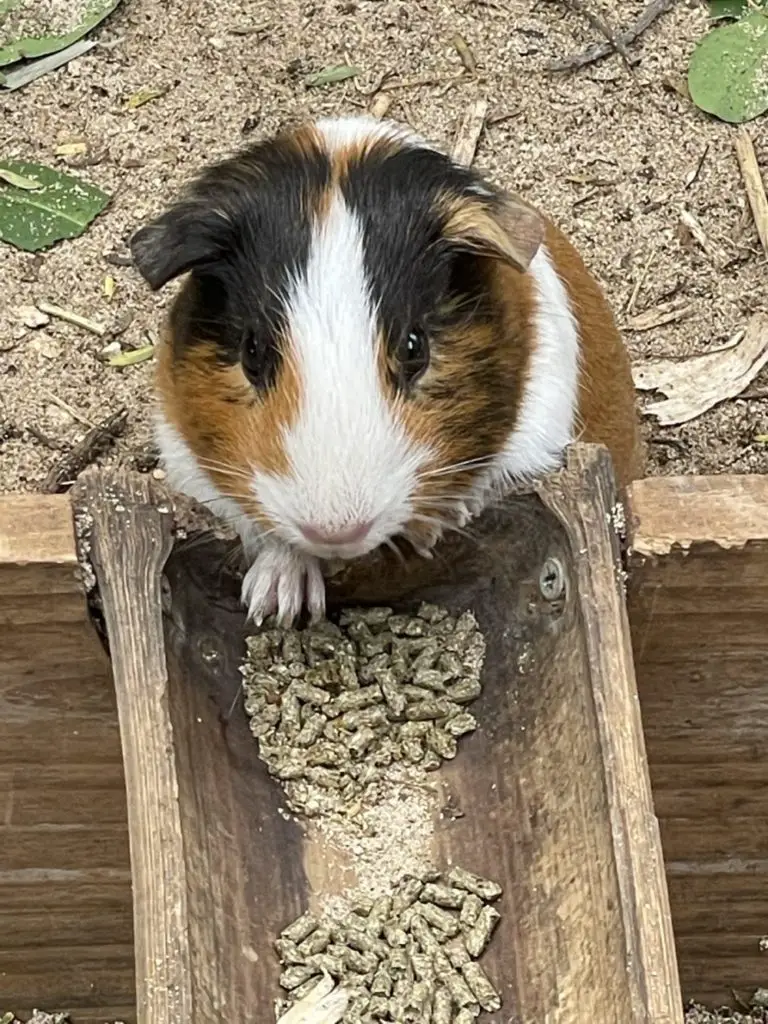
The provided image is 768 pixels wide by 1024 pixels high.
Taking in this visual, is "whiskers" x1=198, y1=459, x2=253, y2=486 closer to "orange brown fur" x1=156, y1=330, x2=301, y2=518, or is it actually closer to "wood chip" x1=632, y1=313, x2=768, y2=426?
"orange brown fur" x1=156, y1=330, x2=301, y2=518

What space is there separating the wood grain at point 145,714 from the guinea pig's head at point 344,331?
13 cm

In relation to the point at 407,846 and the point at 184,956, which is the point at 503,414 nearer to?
the point at 407,846

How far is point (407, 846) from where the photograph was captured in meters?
1.77

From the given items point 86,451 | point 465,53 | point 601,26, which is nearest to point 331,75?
point 465,53

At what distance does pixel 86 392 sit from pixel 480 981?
1.52 meters

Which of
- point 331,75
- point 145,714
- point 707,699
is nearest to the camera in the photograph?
point 145,714

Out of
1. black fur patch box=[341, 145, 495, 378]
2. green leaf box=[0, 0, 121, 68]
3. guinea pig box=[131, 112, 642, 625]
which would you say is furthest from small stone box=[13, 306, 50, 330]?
black fur patch box=[341, 145, 495, 378]

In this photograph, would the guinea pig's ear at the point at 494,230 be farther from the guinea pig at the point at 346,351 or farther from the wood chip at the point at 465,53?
the wood chip at the point at 465,53

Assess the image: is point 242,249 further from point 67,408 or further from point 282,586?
point 67,408

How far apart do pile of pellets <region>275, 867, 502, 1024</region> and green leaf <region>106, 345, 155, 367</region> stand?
1378 mm

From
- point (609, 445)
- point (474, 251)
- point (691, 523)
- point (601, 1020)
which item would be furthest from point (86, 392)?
point (601, 1020)

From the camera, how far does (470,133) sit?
10.2ft

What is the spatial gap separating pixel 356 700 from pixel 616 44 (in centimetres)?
190

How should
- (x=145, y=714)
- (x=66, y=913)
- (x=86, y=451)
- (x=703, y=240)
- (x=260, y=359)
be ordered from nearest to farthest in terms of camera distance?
(x=145, y=714) → (x=260, y=359) → (x=66, y=913) → (x=86, y=451) → (x=703, y=240)
